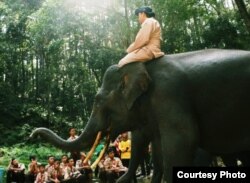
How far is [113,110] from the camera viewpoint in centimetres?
579

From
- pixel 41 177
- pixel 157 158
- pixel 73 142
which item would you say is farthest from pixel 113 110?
pixel 41 177

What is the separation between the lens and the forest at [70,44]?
70.0 ft

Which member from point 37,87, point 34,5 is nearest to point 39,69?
point 37,87

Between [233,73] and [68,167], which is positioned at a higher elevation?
[233,73]

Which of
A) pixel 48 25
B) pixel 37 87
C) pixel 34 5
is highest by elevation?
pixel 34 5

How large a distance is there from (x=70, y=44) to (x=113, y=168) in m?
16.4

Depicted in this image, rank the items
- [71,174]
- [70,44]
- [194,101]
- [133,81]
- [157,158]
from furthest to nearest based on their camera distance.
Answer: [70,44] → [71,174] → [157,158] → [133,81] → [194,101]

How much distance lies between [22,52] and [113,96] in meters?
25.3

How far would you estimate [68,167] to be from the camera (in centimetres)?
1138

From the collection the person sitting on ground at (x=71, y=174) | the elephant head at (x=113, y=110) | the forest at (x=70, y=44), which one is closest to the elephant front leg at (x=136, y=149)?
the elephant head at (x=113, y=110)

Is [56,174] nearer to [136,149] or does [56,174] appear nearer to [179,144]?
[136,149]

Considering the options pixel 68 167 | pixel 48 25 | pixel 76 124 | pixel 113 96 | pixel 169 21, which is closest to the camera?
pixel 113 96

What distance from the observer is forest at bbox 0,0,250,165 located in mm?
21328

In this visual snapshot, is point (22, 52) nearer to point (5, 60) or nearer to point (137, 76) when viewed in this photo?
point (5, 60)
